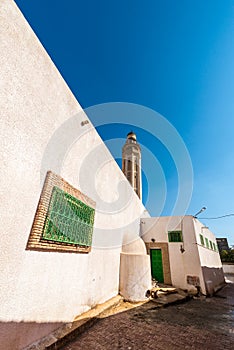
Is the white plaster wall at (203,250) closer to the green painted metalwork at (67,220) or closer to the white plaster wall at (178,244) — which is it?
the white plaster wall at (178,244)

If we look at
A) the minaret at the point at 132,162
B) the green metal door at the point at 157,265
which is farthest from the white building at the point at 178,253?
the minaret at the point at 132,162

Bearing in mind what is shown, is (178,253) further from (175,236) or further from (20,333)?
(20,333)

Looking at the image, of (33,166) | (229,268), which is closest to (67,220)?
(33,166)

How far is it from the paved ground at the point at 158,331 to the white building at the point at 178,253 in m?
3.80

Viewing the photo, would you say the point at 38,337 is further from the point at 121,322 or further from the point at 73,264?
the point at 121,322

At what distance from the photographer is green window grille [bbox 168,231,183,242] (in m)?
11.1

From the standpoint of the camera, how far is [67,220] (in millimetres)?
4168

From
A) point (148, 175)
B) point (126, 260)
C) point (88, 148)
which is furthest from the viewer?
point (148, 175)

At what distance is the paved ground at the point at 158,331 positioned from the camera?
12.1 feet

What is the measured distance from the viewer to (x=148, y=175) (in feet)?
41.8

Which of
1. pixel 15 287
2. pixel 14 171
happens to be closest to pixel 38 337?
pixel 15 287

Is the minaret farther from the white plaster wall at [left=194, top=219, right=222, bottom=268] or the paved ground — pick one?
the paved ground

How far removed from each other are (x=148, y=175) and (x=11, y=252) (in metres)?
10.9

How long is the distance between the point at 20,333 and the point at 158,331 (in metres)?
3.56
